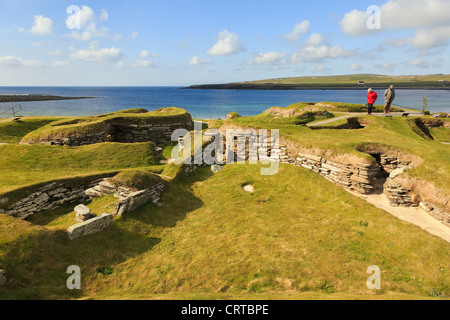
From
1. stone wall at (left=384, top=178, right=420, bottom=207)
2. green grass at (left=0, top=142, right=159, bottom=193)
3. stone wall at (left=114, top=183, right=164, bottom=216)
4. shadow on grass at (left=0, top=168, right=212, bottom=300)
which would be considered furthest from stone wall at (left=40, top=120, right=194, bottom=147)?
stone wall at (left=384, top=178, right=420, bottom=207)

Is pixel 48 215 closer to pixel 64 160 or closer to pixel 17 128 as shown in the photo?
pixel 64 160

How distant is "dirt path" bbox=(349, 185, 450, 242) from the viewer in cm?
1187

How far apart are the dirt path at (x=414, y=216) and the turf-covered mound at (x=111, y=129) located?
26283 millimetres

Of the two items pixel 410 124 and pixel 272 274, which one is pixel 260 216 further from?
pixel 410 124

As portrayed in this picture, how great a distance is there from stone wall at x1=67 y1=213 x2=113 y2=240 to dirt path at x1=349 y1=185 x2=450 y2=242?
1675 centimetres

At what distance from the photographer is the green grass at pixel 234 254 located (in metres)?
8.64

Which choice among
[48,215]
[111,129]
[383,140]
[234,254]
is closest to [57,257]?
[48,215]

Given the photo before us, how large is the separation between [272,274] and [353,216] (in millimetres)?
6989

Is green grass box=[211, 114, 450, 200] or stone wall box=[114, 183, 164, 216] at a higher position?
green grass box=[211, 114, 450, 200]

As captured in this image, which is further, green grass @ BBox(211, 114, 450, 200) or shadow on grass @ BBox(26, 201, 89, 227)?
green grass @ BBox(211, 114, 450, 200)

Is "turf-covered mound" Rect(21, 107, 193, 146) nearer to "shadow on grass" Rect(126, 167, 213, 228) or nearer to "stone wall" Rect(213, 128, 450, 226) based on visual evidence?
"shadow on grass" Rect(126, 167, 213, 228)

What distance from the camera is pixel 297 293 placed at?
8312 mm

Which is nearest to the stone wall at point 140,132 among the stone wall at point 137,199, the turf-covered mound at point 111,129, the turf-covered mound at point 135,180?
the turf-covered mound at point 111,129
